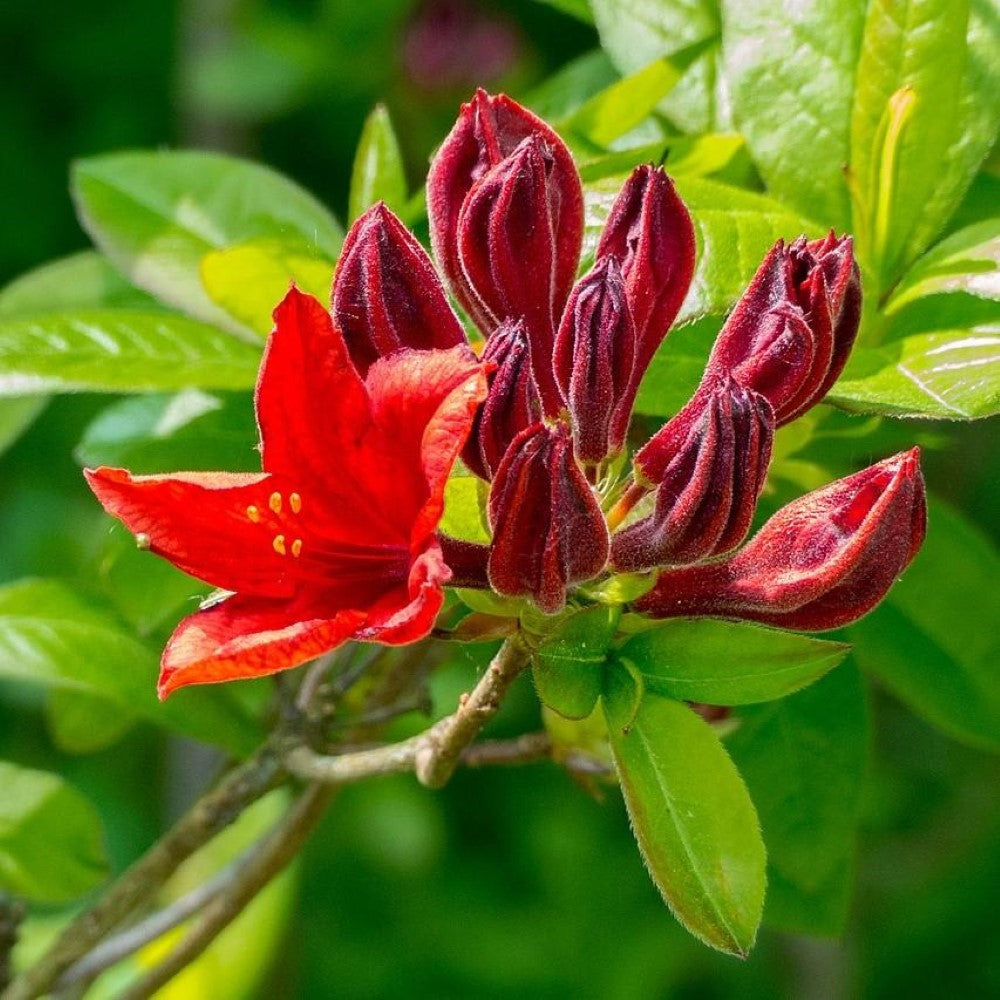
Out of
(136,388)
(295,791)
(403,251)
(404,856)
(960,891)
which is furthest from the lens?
(960,891)

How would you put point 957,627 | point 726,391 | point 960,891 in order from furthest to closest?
point 960,891 → point 957,627 → point 726,391

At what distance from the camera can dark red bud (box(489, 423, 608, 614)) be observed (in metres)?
1.06

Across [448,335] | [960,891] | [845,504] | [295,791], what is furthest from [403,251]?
[960,891]

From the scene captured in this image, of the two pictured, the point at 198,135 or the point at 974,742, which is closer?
the point at 974,742

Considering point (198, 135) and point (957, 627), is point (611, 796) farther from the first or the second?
point (957, 627)

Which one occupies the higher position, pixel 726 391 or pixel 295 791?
pixel 726 391

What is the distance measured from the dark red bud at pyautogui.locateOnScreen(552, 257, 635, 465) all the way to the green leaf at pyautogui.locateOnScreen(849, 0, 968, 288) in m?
0.38

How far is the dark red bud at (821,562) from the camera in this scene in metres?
1.11

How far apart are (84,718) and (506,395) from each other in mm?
948

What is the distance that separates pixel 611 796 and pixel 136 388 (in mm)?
2315

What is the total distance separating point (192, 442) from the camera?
1.64 m

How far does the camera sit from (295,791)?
218 centimetres

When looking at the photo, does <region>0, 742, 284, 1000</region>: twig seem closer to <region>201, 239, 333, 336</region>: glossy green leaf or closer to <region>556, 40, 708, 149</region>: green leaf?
<region>201, 239, 333, 336</region>: glossy green leaf

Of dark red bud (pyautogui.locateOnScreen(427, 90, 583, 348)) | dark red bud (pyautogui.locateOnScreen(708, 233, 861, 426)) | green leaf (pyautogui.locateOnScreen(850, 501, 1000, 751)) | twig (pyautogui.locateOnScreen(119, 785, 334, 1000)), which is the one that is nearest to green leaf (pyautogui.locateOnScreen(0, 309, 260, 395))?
dark red bud (pyautogui.locateOnScreen(427, 90, 583, 348))
